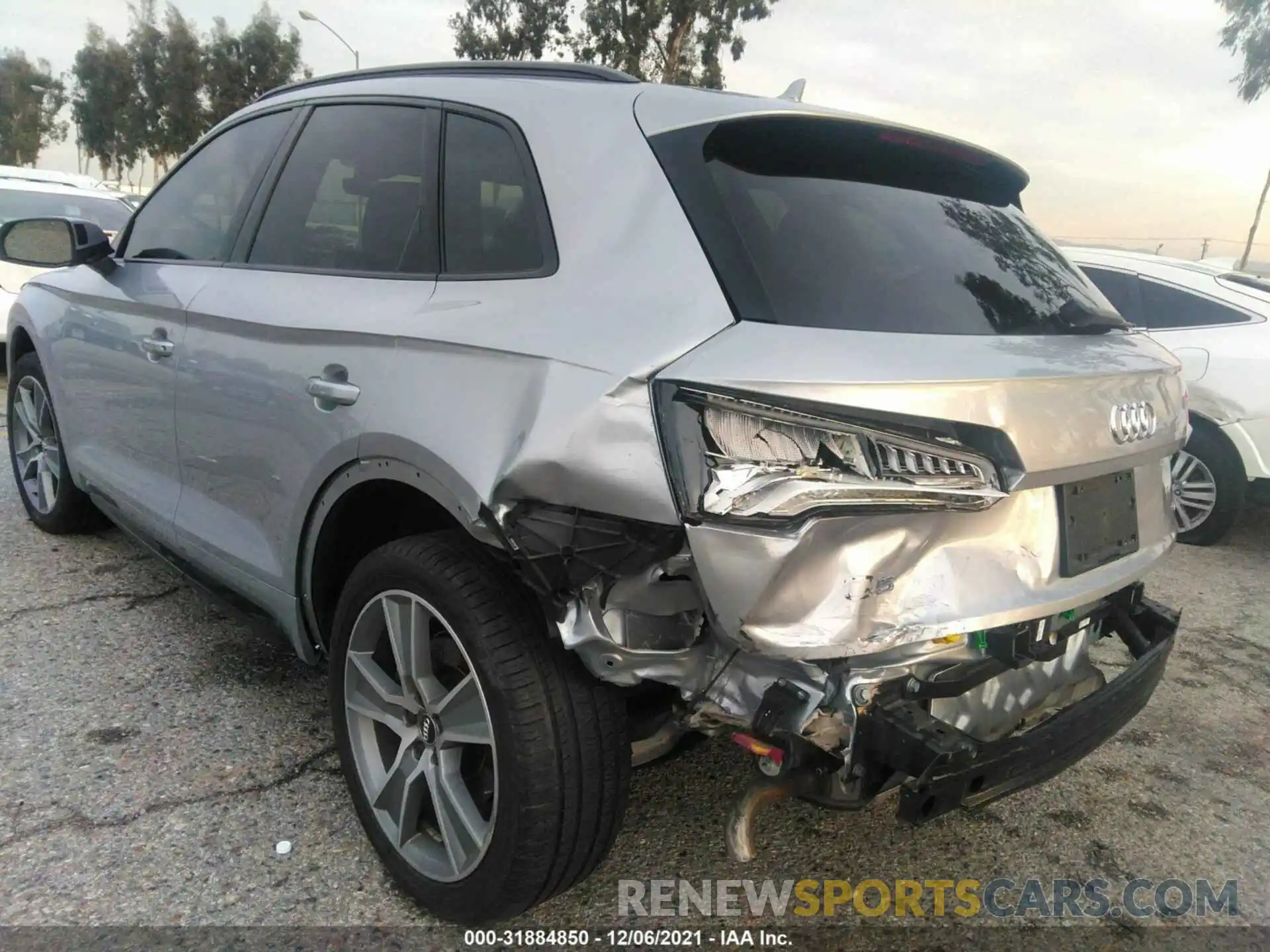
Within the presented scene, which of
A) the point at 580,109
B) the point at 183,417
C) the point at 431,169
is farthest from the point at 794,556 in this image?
the point at 183,417

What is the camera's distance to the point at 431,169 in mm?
2332

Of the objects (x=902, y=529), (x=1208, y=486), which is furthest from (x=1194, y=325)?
(x=902, y=529)

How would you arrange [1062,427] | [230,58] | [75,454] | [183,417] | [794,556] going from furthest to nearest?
[230,58] < [75,454] < [183,417] < [1062,427] < [794,556]

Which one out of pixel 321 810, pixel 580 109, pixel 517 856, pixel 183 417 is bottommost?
pixel 321 810

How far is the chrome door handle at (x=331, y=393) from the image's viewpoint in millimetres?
2158

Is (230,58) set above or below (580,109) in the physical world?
above

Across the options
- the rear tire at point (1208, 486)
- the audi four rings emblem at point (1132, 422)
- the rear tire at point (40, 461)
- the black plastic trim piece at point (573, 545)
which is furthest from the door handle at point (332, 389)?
the rear tire at point (1208, 486)

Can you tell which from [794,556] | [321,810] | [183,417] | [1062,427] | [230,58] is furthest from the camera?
[230,58]

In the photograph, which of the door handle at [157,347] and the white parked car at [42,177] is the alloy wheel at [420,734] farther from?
the white parked car at [42,177]

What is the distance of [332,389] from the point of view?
7.24ft

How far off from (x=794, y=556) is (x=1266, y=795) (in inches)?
90.5

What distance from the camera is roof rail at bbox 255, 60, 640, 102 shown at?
87.7 inches

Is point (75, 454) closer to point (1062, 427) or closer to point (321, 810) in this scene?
point (321, 810)

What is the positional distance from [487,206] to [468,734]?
1.17m
